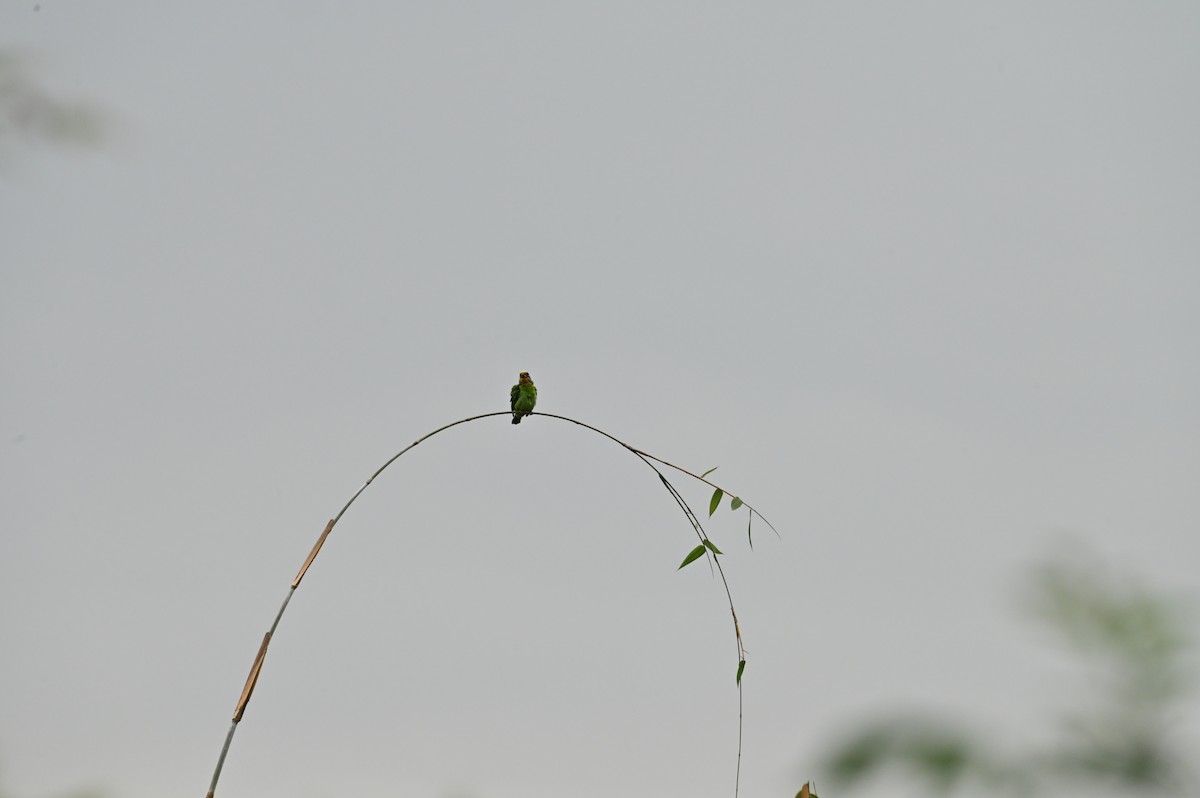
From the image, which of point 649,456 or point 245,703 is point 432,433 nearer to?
point 649,456

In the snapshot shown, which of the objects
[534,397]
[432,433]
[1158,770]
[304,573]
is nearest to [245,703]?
[304,573]

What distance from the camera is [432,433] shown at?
218 centimetres

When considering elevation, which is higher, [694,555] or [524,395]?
[524,395]

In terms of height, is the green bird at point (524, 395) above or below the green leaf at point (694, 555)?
above

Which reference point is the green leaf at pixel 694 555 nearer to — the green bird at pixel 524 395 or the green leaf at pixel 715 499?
the green leaf at pixel 715 499

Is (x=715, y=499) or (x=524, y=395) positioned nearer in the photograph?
(x=715, y=499)

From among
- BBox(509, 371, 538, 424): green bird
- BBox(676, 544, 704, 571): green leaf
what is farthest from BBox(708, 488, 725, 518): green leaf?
BBox(509, 371, 538, 424): green bird

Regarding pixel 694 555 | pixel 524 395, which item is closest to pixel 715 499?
pixel 694 555

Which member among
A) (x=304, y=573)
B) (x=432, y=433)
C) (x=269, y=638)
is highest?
(x=432, y=433)

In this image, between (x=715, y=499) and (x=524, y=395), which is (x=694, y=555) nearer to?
(x=715, y=499)

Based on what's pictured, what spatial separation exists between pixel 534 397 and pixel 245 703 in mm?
3305

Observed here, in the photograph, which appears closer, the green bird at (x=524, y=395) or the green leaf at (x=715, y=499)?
the green leaf at (x=715, y=499)

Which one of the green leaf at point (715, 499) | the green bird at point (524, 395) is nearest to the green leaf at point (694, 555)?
the green leaf at point (715, 499)

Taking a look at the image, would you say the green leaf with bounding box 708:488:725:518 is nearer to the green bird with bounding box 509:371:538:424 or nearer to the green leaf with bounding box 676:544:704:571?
Answer: the green leaf with bounding box 676:544:704:571
